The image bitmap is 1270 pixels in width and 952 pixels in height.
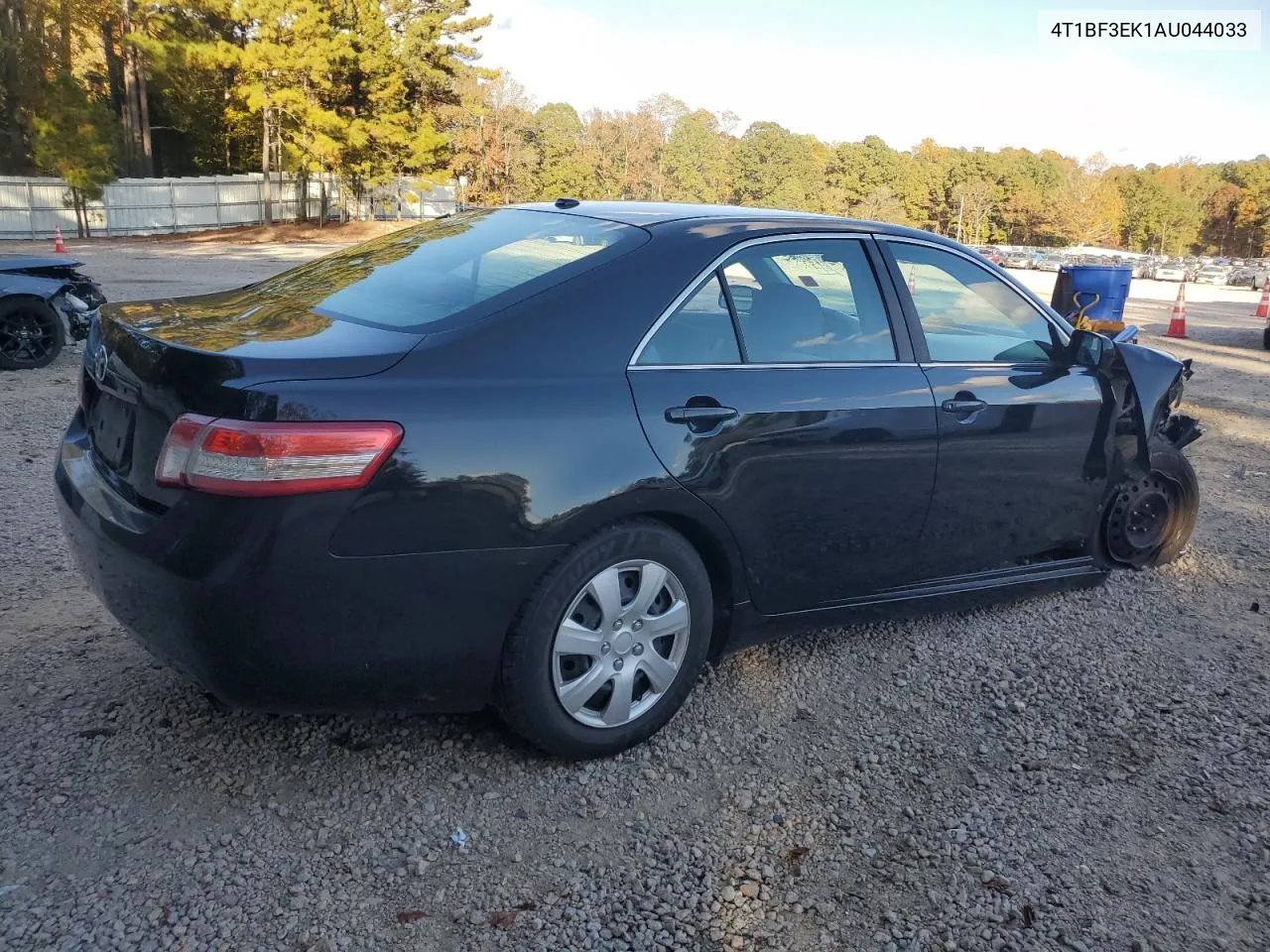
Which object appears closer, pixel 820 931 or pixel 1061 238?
pixel 820 931

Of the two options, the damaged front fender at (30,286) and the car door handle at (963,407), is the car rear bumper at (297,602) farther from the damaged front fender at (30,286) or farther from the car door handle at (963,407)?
the damaged front fender at (30,286)

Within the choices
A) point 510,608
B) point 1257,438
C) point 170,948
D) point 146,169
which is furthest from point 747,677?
point 146,169

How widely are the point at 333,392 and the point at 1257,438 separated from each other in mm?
8015

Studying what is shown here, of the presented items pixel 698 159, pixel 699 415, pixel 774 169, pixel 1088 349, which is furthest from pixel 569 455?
pixel 774 169

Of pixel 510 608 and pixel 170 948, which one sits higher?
pixel 510 608

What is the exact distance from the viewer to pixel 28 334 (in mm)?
Result: 9031

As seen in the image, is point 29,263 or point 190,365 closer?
point 190,365

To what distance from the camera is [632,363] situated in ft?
9.68

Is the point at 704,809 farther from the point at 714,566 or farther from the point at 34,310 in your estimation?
the point at 34,310

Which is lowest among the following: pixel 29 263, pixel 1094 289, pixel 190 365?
pixel 29 263

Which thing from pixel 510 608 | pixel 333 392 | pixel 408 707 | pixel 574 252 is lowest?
pixel 408 707

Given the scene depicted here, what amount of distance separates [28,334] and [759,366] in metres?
8.24

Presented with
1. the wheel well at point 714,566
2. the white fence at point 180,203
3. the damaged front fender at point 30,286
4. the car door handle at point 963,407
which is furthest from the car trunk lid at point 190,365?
the white fence at point 180,203

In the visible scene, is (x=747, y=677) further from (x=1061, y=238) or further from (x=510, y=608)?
(x=1061, y=238)
